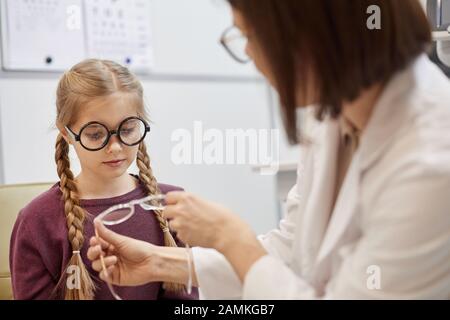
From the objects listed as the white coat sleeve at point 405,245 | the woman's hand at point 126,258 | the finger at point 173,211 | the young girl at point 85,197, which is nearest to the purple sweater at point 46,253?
the young girl at point 85,197

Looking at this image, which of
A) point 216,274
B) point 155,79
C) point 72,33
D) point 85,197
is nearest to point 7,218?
point 85,197

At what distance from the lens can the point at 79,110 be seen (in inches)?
43.2

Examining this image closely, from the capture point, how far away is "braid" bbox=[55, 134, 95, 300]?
1.01 m

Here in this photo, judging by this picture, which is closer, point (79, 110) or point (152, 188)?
point (79, 110)

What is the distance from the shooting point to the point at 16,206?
1312 mm

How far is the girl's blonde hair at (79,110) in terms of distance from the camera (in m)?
1.05

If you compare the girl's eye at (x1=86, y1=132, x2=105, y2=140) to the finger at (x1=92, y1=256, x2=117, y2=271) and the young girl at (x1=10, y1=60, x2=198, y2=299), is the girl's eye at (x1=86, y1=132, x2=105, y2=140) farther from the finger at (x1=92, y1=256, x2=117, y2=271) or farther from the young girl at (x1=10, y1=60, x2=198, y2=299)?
the finger at (x1=92, y1=256, x2=117, y2=271)

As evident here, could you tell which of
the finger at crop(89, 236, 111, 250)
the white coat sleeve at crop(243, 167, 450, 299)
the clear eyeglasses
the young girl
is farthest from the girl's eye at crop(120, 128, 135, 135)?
the white coat sleeve at crop(243, 167, 450, 299)

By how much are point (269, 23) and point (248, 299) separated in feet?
1.23

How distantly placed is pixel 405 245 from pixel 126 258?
50 centimetres

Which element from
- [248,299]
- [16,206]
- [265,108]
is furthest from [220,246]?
[265,108]

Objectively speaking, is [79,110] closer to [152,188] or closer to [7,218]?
[152,188]

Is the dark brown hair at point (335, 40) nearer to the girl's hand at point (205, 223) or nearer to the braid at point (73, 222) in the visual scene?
the girl's hand at point (205, 223)

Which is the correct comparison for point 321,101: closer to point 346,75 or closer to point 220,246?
point 346,75
